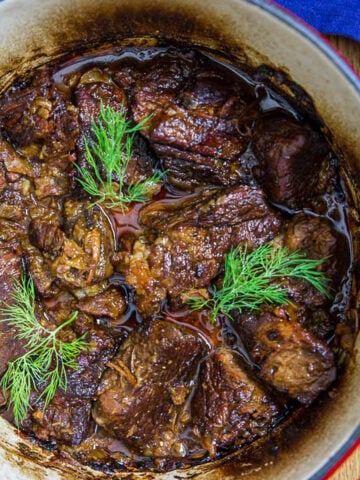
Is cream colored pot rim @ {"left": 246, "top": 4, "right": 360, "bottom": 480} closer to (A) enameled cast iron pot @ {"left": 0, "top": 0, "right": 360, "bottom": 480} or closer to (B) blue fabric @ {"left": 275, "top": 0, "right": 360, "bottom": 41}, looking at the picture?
(A) enameled cast iron pot @ {"left": 0, "top": 0, "right": 360, "bottom": 480}

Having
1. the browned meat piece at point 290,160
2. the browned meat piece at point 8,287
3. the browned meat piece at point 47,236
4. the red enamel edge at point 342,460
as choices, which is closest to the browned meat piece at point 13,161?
the browned meat piece at point 47,236

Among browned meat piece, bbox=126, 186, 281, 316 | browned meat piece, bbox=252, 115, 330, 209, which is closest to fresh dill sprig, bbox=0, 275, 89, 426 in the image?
browned meat piece, bbox=126, 186, 281, 316

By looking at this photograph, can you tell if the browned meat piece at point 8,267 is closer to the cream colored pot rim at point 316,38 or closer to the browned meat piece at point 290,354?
the browned meat piece at point 290,354

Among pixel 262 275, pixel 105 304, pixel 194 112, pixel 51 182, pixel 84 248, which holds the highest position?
pixel 194 112

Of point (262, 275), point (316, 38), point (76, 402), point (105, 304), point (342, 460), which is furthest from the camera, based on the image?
point (76, 402)

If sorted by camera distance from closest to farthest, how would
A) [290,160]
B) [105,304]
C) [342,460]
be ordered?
[342,460] < [290,160] < [105,304]

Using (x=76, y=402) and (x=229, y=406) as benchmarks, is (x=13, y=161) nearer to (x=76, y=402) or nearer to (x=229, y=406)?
(x=76, y=402)

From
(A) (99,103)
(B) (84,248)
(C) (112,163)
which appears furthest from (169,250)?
(A) (99,103)

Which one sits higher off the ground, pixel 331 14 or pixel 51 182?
pixel 331 14
